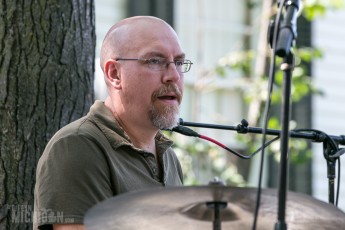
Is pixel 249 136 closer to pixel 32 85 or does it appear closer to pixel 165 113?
pixel 32 85

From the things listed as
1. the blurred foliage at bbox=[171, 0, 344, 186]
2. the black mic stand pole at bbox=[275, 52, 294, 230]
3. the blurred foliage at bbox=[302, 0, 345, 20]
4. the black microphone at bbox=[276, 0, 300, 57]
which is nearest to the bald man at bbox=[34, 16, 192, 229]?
the black mic stand pole at bbox=[275, 52, 294, 230]

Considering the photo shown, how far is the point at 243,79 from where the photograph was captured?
9141 mm

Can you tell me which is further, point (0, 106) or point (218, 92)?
point (218, 92)

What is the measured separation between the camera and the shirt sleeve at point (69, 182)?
136 inches

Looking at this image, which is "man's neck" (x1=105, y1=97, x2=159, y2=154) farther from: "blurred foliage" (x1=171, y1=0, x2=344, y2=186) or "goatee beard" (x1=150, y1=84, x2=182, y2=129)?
"blurred foliage" (x1=171, y1=0, x2=344, y2=186)

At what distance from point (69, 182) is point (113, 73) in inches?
28.6

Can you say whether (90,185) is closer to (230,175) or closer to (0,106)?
(0,106)

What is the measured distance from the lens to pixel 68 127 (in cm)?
370

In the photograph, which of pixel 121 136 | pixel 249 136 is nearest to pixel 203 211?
pixel 121 136

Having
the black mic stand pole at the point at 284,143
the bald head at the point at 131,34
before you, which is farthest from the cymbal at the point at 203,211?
the bald head at the point at 131,34

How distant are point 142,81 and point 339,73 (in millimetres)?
7009

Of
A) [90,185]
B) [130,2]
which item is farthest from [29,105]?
[130,2]

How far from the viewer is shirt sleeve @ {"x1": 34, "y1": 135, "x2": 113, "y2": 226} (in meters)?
3.46

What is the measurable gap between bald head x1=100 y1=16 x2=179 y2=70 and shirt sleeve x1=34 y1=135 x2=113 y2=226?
23.1 inches
